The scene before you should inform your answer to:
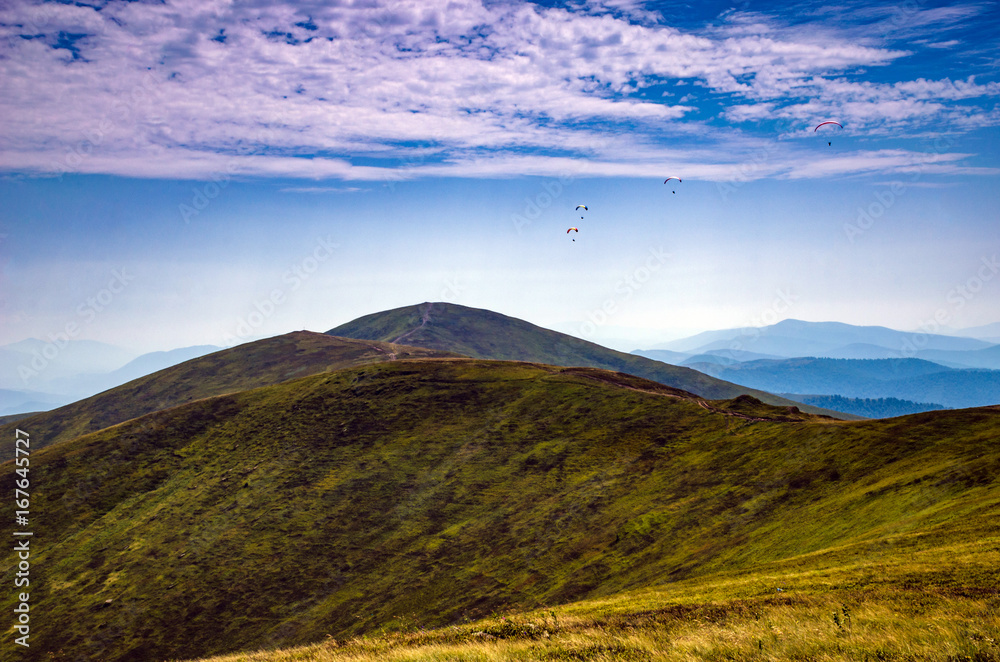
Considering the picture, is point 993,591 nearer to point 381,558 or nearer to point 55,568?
point 381,558

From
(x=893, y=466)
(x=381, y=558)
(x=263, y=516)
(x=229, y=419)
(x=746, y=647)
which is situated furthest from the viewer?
(x=229, y=419)

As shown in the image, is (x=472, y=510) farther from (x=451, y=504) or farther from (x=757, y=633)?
(x=757, y=633)

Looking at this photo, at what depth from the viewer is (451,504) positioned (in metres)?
100

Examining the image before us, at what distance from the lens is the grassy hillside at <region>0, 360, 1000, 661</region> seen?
56250 millimetres

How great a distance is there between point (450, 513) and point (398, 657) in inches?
3334

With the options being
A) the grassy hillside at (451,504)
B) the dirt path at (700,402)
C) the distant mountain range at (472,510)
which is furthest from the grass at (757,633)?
the dirt path at (700,402)

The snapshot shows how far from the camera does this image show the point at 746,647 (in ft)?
48.5

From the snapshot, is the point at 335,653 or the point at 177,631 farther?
the point at 177,631

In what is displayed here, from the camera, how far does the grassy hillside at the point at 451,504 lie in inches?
2215

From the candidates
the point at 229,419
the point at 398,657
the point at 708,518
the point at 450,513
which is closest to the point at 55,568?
the point at 229,419

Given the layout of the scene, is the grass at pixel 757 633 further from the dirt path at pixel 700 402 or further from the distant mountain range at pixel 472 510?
the dirt path at pixel 700 402

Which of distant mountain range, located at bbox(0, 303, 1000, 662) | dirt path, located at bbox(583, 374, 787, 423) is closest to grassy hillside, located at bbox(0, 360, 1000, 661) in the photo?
distant mountain range, located at bbox(0, 303, 1000, 662)

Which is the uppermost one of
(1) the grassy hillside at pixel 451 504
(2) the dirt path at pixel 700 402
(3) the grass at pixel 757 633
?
(3) the grass at pixel 757 633

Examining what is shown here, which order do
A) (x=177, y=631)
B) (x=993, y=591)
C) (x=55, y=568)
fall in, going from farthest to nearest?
(x=55, y=568) → (x=177, y=631) → (x=993, y=591)
